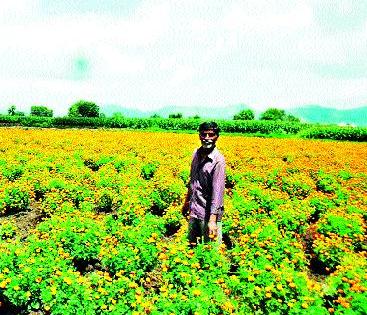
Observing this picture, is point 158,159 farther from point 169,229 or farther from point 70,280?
point 70,280

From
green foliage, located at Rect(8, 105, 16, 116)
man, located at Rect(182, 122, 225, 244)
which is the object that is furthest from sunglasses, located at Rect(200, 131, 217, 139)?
green foliage, located at Rect(8, 105, 16, 116)

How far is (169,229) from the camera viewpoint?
9422mm

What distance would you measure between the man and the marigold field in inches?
12.3

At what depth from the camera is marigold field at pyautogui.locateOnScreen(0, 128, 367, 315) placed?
4.83 m

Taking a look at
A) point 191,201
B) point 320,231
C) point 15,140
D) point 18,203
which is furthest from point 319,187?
point 15,140

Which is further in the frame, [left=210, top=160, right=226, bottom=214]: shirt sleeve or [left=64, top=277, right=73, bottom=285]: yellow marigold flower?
[left=210, top=160, right=226, bottom=214]: shirt sleeve

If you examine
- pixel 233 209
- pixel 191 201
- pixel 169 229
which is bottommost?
pixel 169 229

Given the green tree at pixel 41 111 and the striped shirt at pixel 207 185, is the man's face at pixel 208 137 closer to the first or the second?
the striped shirt at pixel 207 185

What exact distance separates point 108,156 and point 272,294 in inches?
537

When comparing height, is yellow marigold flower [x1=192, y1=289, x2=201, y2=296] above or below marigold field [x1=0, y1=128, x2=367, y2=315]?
above

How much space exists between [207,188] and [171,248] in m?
1.05

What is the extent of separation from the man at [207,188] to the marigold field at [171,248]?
1.03 ft

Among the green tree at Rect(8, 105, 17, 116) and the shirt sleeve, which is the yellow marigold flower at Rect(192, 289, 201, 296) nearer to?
the shirt sleeve

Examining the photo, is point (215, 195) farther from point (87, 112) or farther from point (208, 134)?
point (87, 112)
